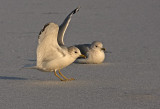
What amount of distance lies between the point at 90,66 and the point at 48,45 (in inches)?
70.3

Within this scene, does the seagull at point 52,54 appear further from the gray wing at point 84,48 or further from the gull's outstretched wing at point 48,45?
the gray wing at point 84,48

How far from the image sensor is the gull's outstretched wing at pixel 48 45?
7305mm

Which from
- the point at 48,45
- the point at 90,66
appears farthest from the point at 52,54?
the point at 90,66

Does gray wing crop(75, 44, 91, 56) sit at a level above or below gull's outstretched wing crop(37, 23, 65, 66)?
above

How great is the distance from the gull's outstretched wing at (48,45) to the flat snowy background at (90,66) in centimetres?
37

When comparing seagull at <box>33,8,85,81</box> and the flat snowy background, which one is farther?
seagull at <box>33,8,85,81</box>

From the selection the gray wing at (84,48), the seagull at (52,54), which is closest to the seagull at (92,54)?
the gray wing at (84,48)

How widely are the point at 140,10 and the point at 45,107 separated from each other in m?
12.4

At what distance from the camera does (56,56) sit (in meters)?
7.62

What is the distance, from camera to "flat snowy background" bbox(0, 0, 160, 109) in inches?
251

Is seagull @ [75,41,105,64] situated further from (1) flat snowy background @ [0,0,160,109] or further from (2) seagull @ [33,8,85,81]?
(2) seagull @ [33,8,85,81]

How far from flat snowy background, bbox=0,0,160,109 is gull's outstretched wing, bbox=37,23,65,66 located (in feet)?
1.22

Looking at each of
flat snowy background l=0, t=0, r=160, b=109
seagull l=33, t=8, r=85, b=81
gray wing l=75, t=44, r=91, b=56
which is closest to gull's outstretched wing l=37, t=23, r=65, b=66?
seagull l=33, t=8, r=85, b=81

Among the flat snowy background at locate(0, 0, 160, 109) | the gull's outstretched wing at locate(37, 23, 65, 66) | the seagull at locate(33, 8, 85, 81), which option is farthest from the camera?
the seagull at locate(33, 8, 85, 81)
